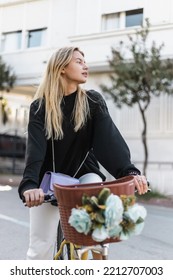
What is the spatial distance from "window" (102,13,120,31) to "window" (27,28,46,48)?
2998 mm

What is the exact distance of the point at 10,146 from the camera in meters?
18.3

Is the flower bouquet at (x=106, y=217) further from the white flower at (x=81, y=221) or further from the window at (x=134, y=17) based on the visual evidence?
the window at (x=134, y=17)

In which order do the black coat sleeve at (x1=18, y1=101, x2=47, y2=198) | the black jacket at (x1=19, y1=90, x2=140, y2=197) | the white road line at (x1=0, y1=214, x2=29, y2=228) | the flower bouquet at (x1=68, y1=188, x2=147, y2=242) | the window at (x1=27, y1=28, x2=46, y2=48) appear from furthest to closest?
the window at (x1=27, y1=28, x2=46, y2=48) < the white road line at (x1=0, y1=214, x2=29, y2=228) < the black jacket at (x1=19, y1=90, x2=140, y2=197) < the black coat sleeve at (x1=18, y1=101, x2=47, y2=198) < the flower bouquet at (x1=68, y1=188, x2=147, y2=242)

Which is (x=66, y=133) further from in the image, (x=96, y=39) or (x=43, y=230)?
(x=96, y=39)

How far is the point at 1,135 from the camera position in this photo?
1827cm

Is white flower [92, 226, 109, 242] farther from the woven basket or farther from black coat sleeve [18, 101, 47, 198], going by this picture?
black coat sleeve [18, 101, 47, 198]

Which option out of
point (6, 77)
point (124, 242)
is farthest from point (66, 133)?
point (6, 77)

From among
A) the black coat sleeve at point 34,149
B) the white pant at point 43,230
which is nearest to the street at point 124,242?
the white pant at point 43,230

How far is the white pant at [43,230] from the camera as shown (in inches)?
102

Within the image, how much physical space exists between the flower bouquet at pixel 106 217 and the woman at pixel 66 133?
64cm

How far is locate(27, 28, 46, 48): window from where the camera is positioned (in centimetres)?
1800

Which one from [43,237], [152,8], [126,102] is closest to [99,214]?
[43,237]

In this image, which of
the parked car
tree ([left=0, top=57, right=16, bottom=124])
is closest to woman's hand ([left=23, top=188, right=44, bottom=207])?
tree ([left=0, top=57, right=16, bottom=124])
